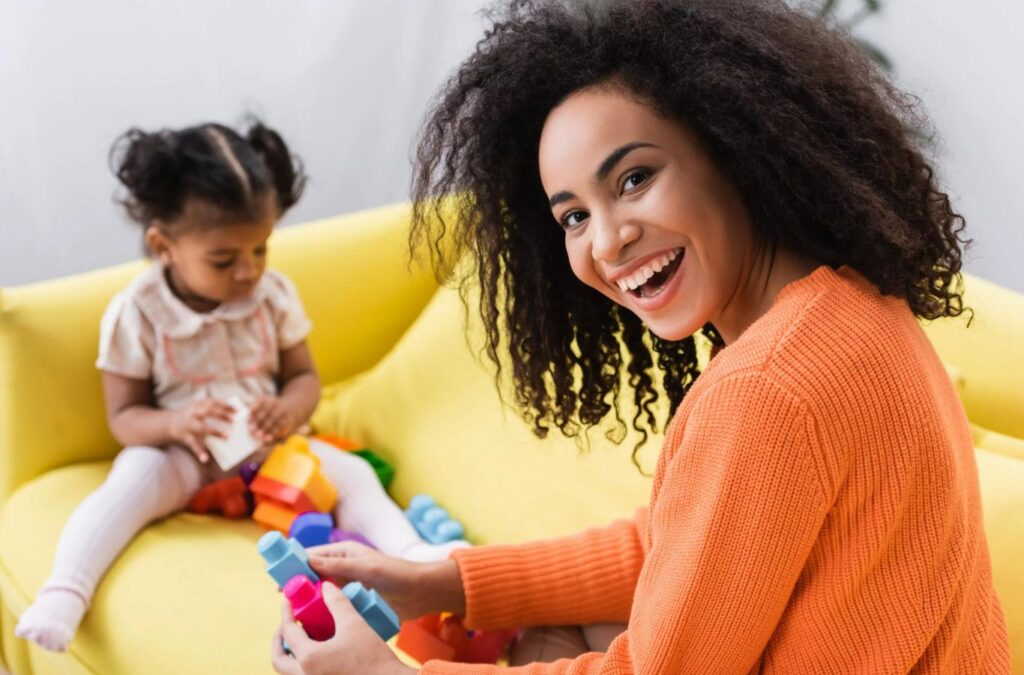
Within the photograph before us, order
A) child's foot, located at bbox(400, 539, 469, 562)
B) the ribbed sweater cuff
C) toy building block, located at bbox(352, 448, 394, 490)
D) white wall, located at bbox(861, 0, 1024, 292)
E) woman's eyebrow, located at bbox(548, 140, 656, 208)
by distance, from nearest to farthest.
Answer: woman's eyebrow, located at bbox(548, 140, 656, 208) < the ribbed sweater cuff < child's foot, located at bbox(400, 539, 469, 562) < toy building block, located at bbox(352, 448, 394, 490) < white wall, located at bbox(861, 0, 1024, 292)

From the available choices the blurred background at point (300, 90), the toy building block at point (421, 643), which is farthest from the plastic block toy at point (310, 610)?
the blurred background at point (300, 90)

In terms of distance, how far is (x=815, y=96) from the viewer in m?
0.90

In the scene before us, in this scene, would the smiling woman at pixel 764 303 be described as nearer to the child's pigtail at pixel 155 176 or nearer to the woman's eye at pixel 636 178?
the woman's eye at pixel 636 178

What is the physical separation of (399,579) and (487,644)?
0.16m

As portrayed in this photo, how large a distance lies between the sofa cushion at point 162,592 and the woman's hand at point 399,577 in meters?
0.17

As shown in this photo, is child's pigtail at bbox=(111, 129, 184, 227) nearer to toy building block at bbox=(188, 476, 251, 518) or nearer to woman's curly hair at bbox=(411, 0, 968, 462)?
toy building block at bbox=(188, 476, 251, 518)

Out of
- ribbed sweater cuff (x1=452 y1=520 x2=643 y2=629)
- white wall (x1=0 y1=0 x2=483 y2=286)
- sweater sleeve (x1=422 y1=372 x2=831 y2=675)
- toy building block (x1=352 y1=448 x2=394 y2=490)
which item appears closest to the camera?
sweater sleeve (x1=422 y1=372 x2=831 y2=675)

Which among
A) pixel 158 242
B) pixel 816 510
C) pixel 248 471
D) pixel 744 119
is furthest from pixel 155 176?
pixel 816 510

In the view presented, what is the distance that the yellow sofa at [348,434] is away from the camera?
1371 mm

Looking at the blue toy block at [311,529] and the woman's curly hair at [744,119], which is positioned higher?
the woman's curly hair at [744,119]

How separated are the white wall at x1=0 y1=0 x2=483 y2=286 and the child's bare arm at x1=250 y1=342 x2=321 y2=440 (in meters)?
0.40

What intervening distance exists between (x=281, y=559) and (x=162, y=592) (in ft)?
1.18

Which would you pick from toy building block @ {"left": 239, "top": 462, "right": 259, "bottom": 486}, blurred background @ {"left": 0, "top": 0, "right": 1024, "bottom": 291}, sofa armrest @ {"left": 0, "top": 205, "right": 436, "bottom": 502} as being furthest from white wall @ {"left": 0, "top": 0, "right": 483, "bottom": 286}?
toy building block @ {"left": 239, "top": 462, "right": 259, "bottom": 486}

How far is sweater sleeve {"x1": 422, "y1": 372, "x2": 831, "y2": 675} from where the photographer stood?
2.67ft
